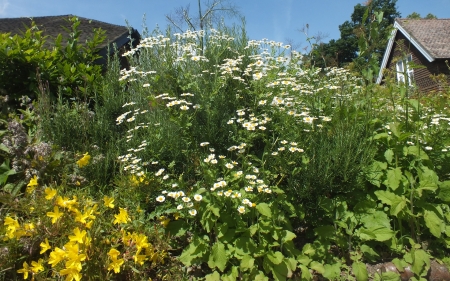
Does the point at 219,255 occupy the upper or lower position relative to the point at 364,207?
lower

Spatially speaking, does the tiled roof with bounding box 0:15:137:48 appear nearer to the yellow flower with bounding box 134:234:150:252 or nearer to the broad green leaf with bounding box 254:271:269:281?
the yellow flower with bounding box 134:234:150:252

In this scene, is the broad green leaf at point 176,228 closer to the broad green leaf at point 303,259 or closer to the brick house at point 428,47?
the broad green leaf at point 303,259

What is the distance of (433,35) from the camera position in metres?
19.4

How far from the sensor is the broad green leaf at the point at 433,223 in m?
2.64

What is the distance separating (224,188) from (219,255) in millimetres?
475

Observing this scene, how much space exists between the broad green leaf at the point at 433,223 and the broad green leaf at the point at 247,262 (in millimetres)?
1467

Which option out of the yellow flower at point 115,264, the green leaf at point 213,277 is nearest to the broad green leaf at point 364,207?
the green leaf at point 213,277

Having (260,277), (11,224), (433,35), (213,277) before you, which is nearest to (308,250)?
(260,277)

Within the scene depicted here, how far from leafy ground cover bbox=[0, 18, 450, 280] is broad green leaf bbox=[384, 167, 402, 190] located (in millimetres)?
13

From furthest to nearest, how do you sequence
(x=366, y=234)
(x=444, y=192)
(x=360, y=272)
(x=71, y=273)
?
(x=444, y=192), (x=366, y=234), (x=360, y=272), (x=71, y=273)

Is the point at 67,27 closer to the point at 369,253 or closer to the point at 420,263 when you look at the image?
the point at 369,253

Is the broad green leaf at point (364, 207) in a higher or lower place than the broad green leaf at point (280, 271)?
higher

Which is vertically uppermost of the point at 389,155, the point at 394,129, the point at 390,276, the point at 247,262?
the point at 394,129

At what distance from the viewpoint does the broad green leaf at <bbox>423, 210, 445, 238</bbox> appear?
104 inches
